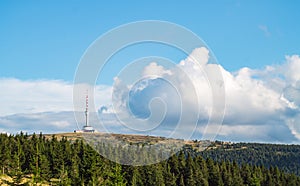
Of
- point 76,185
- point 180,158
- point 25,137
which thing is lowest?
point 76,185

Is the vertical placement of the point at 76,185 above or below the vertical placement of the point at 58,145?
below

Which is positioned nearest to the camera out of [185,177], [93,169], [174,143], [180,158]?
[93,169]

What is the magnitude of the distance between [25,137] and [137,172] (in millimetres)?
69307

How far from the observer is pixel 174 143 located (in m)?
126

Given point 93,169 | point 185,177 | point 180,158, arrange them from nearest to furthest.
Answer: point 93,169 < point 185,177 < point 180,158

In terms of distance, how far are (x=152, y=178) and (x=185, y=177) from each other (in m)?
12.8

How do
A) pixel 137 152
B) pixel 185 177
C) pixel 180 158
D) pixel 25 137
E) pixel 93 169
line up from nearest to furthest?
pixel 93 169
pixel 185 177
pixel 180 158
pixel 137 152
pixel 25 137

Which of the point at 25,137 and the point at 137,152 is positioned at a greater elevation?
the point at 25,137

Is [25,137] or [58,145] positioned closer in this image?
[58,145]

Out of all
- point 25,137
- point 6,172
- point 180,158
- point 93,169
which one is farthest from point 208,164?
point 25,137

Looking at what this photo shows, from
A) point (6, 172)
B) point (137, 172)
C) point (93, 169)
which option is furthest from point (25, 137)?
point (93, 169)

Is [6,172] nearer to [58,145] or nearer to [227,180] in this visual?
[58,145]

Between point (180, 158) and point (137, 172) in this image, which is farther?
point (180, 158)

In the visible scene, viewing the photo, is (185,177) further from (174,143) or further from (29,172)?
(29,172)
